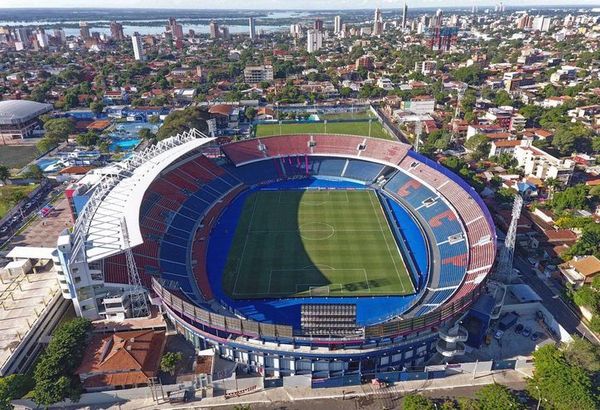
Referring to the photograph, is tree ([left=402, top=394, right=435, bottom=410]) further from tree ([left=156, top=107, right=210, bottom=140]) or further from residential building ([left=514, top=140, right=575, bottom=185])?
tree ([left=156, top=107, right=210, bottom=140])

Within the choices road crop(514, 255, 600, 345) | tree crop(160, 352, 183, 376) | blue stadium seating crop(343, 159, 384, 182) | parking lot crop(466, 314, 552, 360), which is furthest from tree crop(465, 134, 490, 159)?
tree crop(160, 352, 183, 376)

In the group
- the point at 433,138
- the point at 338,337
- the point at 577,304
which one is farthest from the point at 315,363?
the point at 433,138

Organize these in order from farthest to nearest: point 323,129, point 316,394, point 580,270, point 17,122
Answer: point 323,129
point 17,122
point 580,270
point 316,394

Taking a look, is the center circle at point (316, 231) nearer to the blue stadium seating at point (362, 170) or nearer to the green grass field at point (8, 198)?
the blue stadium seating at point (362, 170)

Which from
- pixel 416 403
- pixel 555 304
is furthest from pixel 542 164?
pixel 416 403

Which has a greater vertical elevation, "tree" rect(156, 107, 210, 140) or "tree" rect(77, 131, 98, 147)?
"tree" rect(156, 107, 210, 140)

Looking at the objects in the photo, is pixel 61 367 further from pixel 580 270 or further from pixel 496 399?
pixel 580 270
